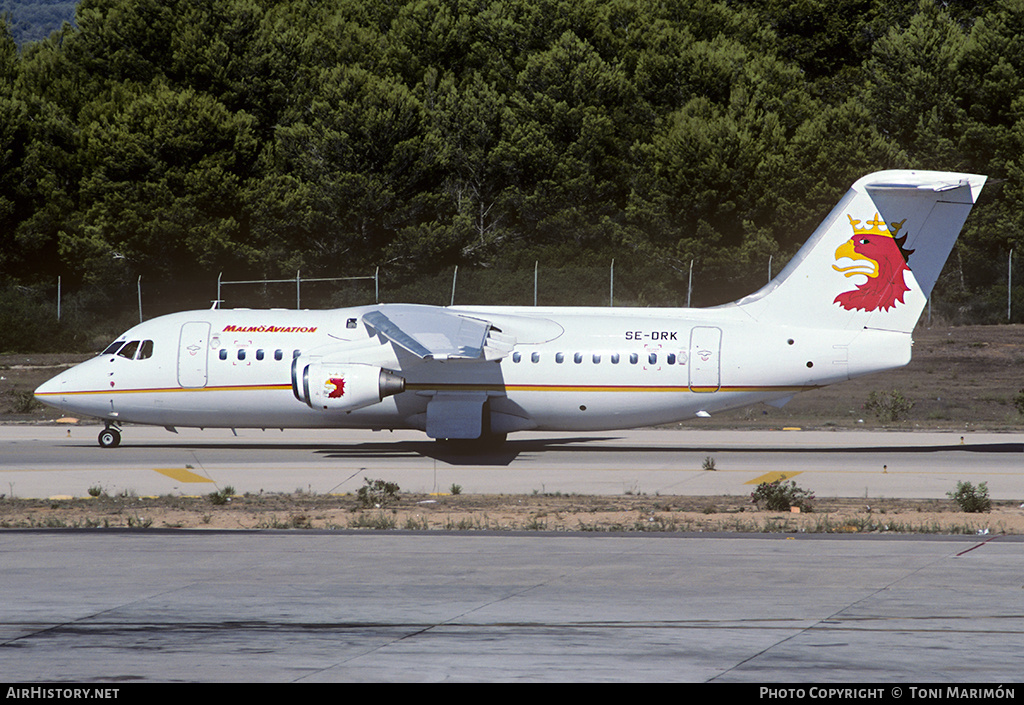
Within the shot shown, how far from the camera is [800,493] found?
69.7 feet

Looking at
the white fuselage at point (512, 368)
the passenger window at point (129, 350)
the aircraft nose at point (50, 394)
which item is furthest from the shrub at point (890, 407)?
the aircraft nose at point (50, 394)

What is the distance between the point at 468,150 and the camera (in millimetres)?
66812

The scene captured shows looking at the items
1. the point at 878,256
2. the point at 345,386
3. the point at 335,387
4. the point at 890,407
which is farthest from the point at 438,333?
the point at 890,407

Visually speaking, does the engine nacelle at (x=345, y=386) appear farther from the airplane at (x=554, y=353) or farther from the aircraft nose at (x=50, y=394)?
the aircraft nose at (x=50, y=394)

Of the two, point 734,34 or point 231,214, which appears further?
point 734,34

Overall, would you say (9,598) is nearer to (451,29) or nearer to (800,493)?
(800,493)

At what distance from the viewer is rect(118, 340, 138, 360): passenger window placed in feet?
94.0

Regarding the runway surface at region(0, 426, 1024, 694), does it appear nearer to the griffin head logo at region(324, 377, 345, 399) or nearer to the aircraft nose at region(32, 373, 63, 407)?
the griffin head logo at region(324, 377, 345, 399)

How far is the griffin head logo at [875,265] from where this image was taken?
2578cm

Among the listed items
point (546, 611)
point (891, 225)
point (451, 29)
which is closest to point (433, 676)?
point (546, 611)

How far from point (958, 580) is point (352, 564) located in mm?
7218

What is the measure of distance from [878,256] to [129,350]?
726 inches

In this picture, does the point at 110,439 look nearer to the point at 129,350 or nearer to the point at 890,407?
the point at 129,350

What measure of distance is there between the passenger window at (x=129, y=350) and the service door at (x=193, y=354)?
1.30 metres
